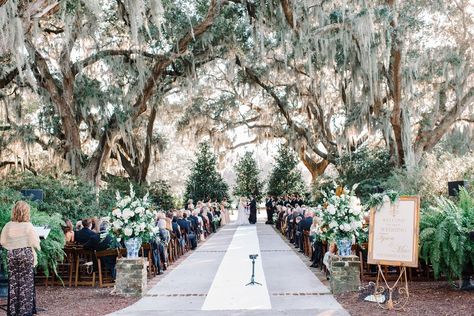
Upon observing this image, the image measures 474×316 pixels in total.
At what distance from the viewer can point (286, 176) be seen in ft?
102

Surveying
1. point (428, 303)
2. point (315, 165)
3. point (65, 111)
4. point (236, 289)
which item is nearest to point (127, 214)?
point (236, 289)

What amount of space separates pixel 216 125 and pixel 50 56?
36.6 ft

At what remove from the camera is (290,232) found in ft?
58.5

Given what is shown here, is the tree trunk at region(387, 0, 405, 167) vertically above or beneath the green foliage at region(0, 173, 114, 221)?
above

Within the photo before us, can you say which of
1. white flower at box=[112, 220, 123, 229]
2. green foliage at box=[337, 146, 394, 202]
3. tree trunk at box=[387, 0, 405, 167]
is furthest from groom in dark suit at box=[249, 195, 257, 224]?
white flower at box=[112, 220, 123, 229]

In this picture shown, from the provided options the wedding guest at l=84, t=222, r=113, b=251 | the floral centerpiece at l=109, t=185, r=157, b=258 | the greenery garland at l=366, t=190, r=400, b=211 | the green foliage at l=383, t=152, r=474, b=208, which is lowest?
the wedding guest at l=84, t=222, r=113, b=251

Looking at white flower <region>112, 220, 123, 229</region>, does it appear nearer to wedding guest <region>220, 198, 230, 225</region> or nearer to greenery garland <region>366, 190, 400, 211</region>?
greenery garland <region>366, 190, 400, 211</region>

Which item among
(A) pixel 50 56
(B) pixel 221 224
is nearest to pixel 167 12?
(A) pixel 50 56

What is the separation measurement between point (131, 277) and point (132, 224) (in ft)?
2.87

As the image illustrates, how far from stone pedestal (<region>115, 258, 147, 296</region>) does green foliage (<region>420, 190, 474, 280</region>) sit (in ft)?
13.7

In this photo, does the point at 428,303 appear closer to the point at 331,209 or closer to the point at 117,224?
the point at 331,209

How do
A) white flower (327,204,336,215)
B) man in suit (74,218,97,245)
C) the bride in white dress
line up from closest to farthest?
white flower (327,204,336,215)
man in suit (74,218,97,245)
the bride in white dress

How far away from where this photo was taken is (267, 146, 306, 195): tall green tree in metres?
30.6

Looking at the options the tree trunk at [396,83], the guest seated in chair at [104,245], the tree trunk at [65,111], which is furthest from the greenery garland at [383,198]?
the tree trunk at [65,111]
